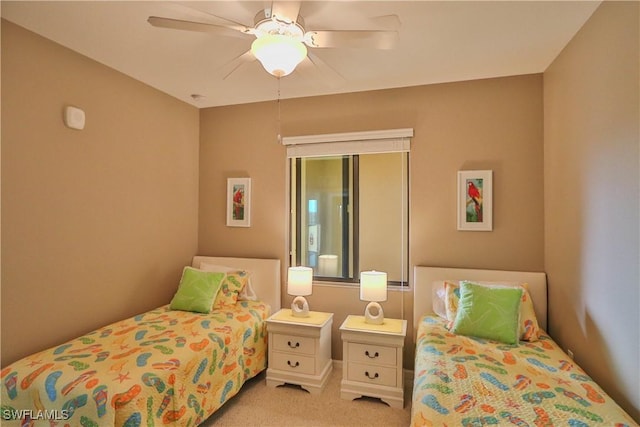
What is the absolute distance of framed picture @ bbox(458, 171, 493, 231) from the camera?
2781 millimetres

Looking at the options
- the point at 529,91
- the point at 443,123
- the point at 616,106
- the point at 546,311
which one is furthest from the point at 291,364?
the point at 529,91

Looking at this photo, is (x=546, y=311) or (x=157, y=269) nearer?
(x=546, y=311)

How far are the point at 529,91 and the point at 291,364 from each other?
2938 mm

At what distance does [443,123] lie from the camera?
2.92 m

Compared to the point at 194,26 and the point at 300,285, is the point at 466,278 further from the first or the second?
the point at 194,26

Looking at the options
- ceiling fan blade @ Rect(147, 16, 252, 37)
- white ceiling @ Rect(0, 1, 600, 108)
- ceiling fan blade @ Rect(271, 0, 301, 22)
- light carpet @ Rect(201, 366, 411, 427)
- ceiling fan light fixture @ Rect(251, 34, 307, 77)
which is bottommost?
light carpet @ Rect(201, 366, 411, 427)

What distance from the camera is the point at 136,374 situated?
5.77 feet

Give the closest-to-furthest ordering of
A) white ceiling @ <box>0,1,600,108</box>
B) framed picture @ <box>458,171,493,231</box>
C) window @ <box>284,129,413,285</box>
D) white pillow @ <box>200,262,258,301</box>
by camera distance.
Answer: white ceiling @ <box>0,1,600,108</box>, framed picture @ <box>458,171,493,231</box>, white pillow @ <box>200,262,258,301</box>, window @ <box>284,129,413,285</box>

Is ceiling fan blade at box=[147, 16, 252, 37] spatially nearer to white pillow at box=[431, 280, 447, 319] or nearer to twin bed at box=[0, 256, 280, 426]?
twin bed at box=[0, 256, 280, 426]

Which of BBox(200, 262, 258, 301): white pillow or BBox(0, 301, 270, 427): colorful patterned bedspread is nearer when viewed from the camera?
BBox(0, 301, 270, 427): colorful patterned bedspread

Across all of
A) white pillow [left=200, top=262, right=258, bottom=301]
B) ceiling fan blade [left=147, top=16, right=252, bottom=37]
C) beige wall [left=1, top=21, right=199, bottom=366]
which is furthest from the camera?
white pillow [left=200, top=262, right=258, bottom=301]

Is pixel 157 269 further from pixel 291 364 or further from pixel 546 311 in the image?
pixel 546 311

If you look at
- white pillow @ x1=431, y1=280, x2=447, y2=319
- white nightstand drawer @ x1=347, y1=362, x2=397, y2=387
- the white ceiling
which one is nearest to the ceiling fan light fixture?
the white ceiling

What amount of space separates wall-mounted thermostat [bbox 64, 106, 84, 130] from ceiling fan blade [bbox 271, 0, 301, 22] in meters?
1.68
